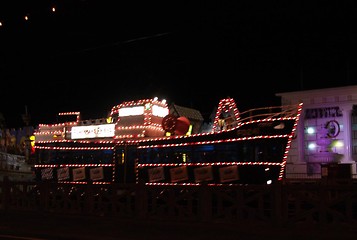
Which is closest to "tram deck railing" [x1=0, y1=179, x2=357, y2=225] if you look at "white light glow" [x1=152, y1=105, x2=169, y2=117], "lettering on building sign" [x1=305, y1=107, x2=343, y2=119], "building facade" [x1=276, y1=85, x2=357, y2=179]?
"white light glow" [x1=152, y1=105, x2=169, y2=117]

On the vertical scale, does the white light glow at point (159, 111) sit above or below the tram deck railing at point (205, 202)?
above

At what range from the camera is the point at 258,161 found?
52.2 ft

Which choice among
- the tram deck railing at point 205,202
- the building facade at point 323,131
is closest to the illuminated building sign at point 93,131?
the tram deck railing at point 205,202

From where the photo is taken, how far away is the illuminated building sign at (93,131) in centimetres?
2038

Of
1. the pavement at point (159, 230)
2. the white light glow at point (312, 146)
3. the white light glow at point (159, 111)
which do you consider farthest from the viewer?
the white light glow at point (312, 146)

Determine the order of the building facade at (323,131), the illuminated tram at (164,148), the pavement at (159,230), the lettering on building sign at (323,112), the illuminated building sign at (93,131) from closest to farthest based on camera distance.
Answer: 1. the pavement at (159,230)
2. the illuminated tram at (164,148)
3. the illuminated building sign at (93,131)
4. the building facade at (323,131)
5. the lettering on building sign at (323,112)

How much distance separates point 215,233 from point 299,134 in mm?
16407

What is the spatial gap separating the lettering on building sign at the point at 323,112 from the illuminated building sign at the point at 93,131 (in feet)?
39.6

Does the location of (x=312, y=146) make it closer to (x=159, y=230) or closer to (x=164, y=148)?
(x=164, y=148)

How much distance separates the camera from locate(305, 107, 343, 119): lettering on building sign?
25.5m

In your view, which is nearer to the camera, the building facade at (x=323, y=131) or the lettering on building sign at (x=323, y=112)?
the building facade at (x=323, y=131)

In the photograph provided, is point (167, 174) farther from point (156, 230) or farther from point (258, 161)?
point (156, 230)

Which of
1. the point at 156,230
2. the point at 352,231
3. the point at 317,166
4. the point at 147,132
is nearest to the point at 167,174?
the point at 147,132

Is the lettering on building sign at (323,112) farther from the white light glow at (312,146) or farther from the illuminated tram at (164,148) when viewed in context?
the illuminated tram at (164,148)
